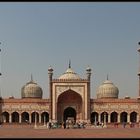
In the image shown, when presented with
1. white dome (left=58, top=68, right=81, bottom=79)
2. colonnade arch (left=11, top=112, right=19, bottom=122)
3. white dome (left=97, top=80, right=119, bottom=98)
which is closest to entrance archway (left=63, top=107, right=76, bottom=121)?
white dome (left=58, top=68, right=81, bottom=79)

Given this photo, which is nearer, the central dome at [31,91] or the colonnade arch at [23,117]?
the colonnade arch at [23,117]

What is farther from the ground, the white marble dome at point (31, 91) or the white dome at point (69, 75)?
the white dome at point (69, 75)

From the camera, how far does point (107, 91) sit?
137ft

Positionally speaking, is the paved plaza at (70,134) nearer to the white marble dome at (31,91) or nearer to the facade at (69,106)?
the facade at (69,106)

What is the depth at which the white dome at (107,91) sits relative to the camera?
41469 mm

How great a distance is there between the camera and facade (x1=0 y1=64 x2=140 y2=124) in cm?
3503

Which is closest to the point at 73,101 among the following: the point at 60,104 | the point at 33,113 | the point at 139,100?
the point at 60,104

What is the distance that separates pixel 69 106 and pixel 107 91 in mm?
6952

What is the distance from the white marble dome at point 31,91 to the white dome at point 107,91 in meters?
6.91

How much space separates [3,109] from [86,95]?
8412 millimetres

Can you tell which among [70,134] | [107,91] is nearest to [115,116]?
[107,91]

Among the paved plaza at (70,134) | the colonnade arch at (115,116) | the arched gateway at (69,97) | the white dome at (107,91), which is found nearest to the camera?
the paved plaza at (70,134)

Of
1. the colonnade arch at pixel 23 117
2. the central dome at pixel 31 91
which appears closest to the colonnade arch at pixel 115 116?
the colonnade arch at pixel 23 117

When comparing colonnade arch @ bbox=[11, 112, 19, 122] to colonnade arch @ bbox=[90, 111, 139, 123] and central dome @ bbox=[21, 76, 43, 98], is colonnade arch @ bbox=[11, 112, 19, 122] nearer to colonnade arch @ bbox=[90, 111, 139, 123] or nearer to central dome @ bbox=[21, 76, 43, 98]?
central dome @ bbox=[21, 76, 43, 98]
